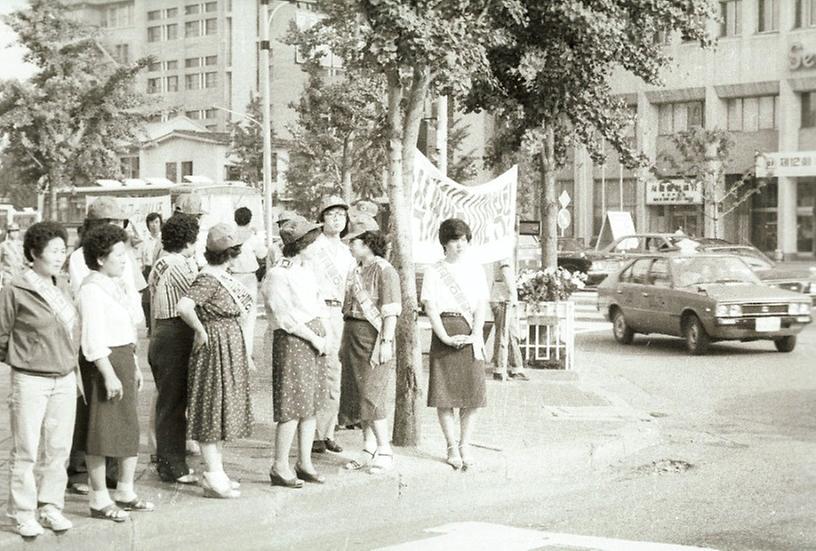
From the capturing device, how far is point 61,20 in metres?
37.1

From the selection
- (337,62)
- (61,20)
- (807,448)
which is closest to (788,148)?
(61,20)

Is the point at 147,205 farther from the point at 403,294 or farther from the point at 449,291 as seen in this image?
the point at 449,291

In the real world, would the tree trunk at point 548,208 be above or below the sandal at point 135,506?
above

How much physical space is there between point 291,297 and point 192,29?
9568 cm

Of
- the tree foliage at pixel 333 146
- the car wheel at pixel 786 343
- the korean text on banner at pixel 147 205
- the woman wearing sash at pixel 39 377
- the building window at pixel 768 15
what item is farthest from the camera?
the building window at pixel 768 15

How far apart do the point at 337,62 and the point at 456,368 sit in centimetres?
1511

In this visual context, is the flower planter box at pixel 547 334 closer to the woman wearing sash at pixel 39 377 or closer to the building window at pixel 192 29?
the woman wearing sash at pixel 39 377

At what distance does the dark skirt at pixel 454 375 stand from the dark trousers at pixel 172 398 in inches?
68.0

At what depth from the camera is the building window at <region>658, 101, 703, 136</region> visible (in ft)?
189

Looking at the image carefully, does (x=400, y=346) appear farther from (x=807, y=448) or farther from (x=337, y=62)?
(x=337, y=62)

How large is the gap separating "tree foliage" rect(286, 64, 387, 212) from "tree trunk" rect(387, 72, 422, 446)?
79.2 feet

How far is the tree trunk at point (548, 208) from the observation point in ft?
55.7

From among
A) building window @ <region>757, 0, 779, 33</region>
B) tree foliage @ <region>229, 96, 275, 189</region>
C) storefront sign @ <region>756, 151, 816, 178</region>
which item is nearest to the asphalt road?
storefront sign @ <region>756, 151, 816, 178</region>

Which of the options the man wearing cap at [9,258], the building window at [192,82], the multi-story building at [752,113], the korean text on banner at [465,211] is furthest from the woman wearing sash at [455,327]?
the building window at [192,82]
